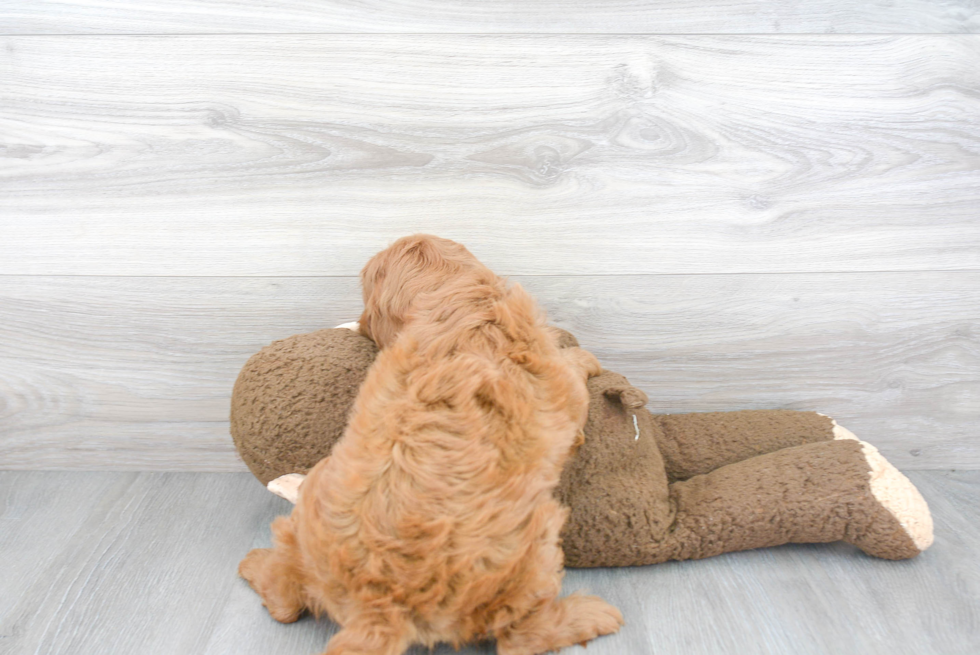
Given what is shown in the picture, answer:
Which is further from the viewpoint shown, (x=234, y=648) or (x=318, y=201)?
(x=318, y=201)

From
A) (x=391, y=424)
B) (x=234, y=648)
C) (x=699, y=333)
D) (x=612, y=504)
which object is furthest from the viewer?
(x=699, y=333)

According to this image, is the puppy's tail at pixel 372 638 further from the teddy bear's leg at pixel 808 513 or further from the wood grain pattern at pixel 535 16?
the wood grain pattern at pixel 535 16

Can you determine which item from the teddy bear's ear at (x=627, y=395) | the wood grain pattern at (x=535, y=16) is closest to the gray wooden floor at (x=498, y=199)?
the wood grain pattern at (x=535, y=16)

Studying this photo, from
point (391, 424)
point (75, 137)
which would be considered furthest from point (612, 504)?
point (75, 137)

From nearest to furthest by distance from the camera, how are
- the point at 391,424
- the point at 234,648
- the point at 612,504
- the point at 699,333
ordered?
the point at 391,424, the point at 234,648, the point at 612,504, the point at 699,333

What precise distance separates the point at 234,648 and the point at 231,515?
43 centimetres

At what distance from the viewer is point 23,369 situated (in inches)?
62.7

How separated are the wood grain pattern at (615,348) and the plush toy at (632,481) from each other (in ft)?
0.83

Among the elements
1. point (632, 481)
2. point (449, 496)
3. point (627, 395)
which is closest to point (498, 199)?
point (627, 395)

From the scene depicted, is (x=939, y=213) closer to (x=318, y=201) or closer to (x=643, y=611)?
(x=643, y=611)

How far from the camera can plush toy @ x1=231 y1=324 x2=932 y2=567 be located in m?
1.25

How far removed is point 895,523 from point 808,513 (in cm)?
16

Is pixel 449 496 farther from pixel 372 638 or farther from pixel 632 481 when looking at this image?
pixel 632 481

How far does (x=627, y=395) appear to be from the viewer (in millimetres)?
1258
